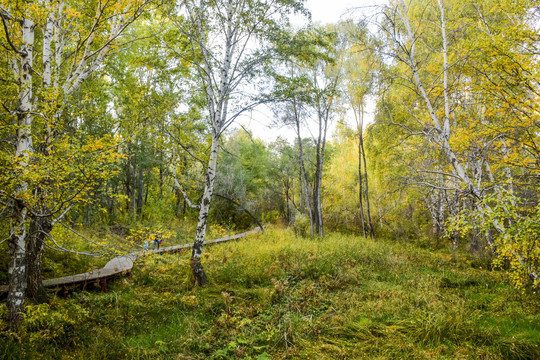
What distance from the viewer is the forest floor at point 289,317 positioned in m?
3.76

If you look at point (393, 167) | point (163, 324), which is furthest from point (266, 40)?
point (393, 167)

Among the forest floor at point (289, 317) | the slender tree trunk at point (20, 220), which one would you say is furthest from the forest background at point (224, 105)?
the forest floor at point (289, 317)

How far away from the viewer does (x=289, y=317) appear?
183 inches

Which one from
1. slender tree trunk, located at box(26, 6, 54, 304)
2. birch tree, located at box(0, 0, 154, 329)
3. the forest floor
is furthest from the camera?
slender tree trunk, located at box(26, 6, 54, 304)

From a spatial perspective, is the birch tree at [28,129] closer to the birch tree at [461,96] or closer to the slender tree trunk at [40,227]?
the slender tree trunk at [40,227]

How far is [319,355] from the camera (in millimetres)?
3674

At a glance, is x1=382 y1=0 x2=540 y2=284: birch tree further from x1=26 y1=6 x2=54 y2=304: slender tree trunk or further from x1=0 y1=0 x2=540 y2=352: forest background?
x1=26 y1=6 x2=54 y2=304: slender tree trunk

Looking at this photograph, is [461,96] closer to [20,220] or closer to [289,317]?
[289,317]

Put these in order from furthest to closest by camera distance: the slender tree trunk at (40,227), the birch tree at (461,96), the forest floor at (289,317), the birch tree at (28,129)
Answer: the birch tree at (461,96) < the slender tree trunk at (40,227) < the forest floor at (289,317) < the birch tree at (28,129)

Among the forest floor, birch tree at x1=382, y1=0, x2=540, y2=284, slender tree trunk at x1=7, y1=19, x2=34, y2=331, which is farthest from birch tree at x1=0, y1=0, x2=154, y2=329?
birch tree at x1=382, y1=0, x2=540, y2=284

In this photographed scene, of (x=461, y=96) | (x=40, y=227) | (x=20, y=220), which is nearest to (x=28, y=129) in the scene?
(x=20, y=220)

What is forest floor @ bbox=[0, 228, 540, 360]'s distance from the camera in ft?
12.3

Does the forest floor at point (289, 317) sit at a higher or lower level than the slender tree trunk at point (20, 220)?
lower

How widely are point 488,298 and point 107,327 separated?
7.73 metres
